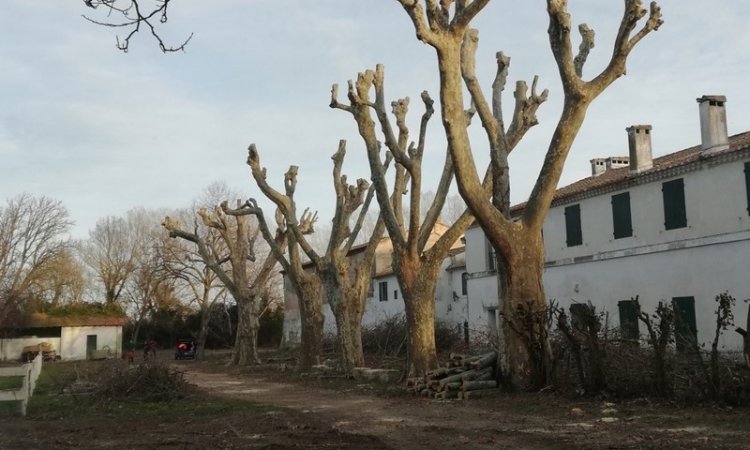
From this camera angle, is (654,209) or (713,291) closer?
(713,291)

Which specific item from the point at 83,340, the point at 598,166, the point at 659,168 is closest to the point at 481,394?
the point at 659,168

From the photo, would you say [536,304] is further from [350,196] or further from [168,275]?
[168,275]

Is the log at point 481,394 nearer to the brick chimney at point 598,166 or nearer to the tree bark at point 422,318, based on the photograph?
the tree bark at point 422,318

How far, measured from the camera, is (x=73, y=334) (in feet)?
162

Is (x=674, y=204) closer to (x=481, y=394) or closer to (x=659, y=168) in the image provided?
(x=659, y=168)

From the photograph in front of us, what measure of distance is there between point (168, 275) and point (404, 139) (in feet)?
114

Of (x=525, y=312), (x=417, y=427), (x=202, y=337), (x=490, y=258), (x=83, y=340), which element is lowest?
(x=417, y=427)

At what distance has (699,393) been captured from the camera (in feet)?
38.3

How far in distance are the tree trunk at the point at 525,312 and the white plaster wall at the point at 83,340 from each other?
39986mm

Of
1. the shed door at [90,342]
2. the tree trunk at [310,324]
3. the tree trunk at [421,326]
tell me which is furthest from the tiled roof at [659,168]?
the shed door at [90,342]

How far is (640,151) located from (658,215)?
321 centimetres

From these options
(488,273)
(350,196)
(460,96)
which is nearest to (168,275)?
(488,273)

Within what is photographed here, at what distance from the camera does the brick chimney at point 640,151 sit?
25.8 metres

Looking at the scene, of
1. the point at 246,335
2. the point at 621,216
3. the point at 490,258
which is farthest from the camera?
the point at 490,258
